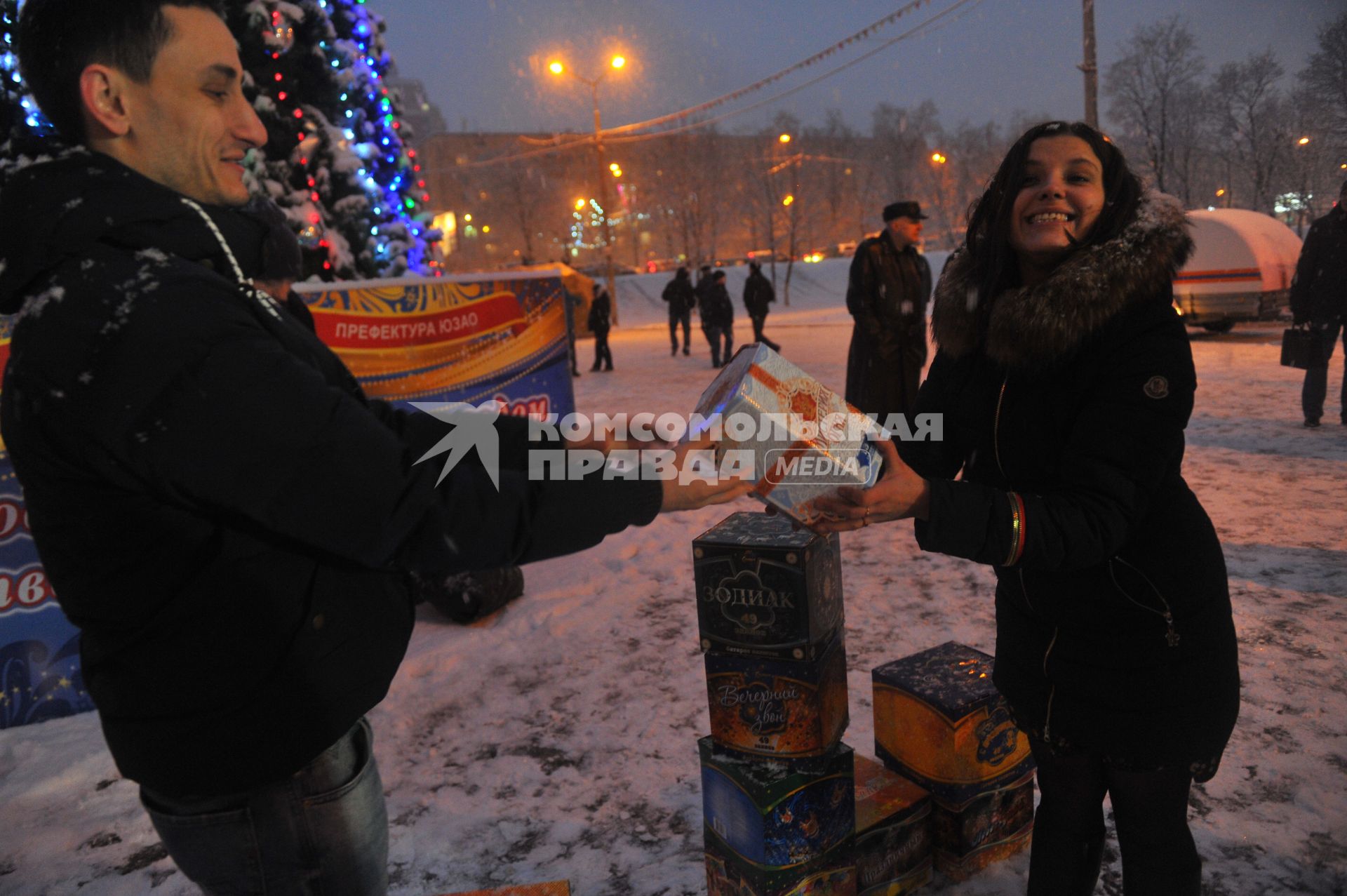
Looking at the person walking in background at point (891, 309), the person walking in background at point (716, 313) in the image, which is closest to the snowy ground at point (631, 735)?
the person walking in background at point (891, 309)

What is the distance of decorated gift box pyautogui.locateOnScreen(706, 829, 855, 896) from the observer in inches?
94.3

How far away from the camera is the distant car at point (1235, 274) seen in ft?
50.4

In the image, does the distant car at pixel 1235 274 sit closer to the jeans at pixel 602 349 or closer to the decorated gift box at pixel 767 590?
the jeans at pixel 602 349

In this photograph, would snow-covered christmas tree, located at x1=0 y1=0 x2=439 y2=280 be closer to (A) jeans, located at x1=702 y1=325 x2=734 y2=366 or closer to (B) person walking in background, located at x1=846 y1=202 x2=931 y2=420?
(B) person walking in background, located at x1=846 y1=202 x2=931 y2=420

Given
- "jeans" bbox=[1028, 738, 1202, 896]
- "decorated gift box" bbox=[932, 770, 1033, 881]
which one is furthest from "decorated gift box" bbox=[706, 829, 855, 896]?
"jeans" bbox=[1028, 738, 1202, 896]

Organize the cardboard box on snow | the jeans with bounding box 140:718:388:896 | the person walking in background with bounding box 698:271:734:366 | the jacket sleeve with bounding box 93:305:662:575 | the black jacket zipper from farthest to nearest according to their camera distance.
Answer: the person walking in background with bounding box 698:271:734:366 < the cardboard box on snow < the black jacket zipper < the jeans with bounding box 140:718:388:896 < the jacket sleeve with bounding box 93:305:662:575

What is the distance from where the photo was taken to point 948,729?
2.66 metres

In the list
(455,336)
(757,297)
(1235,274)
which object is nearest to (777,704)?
(455,336)

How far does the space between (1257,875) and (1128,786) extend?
1.25m

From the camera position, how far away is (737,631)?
2475 millimetres

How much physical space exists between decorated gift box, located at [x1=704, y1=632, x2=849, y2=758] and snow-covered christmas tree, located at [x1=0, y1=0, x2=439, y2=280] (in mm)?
6205

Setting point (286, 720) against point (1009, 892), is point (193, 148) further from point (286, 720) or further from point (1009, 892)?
point (1009, 892)

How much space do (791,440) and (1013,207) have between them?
2.91 feet

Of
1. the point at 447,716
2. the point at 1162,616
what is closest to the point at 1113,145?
the point at 1162,616
